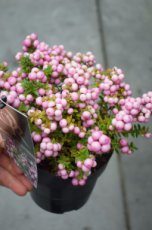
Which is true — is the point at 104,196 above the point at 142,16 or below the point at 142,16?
below

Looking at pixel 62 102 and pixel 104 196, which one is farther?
pixel 104 196

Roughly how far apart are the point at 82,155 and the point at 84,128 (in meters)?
0.08

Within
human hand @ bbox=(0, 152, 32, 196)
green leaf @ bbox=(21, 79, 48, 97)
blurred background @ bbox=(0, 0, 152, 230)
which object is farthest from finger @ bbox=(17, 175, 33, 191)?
blurred background @ bbox=(0, 0, 152, 230)

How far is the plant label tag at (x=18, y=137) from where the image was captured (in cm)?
67

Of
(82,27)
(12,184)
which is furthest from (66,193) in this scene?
(82,27)

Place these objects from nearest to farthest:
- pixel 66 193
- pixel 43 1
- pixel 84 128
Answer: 1. pixel 84 128
2. pixel 66 193
3. pixel 43 1

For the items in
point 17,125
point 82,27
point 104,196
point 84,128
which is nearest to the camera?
point 17,125

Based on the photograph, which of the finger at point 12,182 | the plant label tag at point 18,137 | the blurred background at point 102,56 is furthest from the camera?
the blurred background at point 102,56

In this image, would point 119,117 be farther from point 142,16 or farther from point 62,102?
point 142,16

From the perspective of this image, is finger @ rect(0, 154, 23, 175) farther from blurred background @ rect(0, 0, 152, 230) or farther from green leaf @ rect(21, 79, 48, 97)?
blurred background @ rect(0, 0, 152, 230)

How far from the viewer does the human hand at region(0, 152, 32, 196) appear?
90 cm

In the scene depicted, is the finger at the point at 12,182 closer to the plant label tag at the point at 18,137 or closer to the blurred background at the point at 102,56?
the plant label tag at the point at 18,137

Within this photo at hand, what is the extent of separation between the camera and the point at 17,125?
0.70 m

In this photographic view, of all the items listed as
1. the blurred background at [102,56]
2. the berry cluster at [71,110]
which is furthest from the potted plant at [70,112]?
the blurred background at [102,56]
